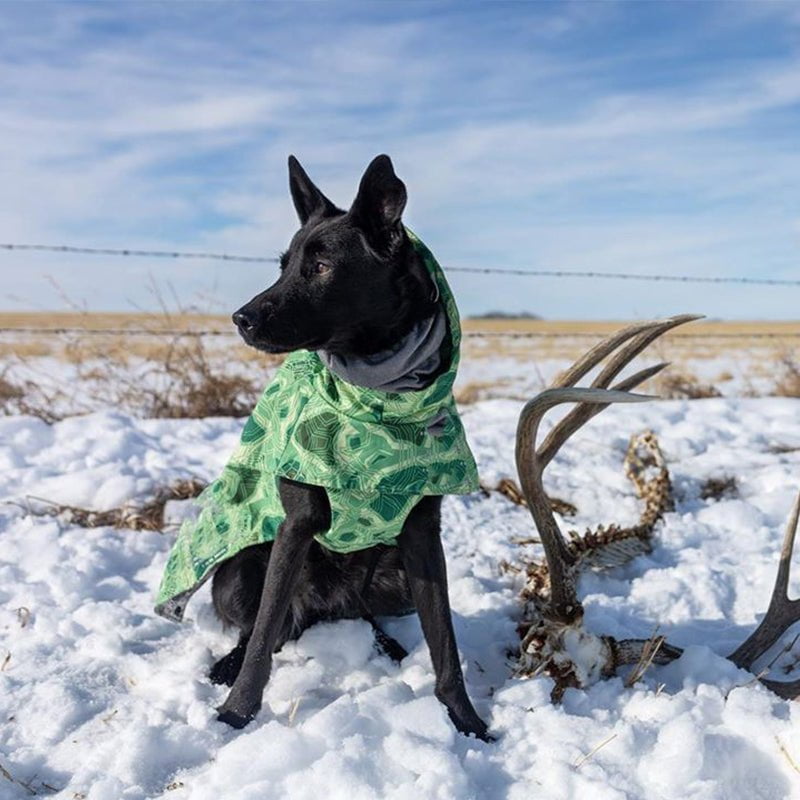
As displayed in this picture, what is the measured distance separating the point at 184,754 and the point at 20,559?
1858 mm

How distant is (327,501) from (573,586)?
2.99 ft

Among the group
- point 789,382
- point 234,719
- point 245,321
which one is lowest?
point 234,719

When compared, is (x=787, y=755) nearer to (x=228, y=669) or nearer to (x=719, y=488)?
(x=228, y=669)

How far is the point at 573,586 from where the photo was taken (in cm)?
325

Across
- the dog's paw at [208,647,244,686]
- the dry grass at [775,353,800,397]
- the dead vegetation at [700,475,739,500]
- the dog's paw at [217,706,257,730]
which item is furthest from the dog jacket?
the dry grass at [775,353,800,397]

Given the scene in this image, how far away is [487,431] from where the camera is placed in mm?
6020

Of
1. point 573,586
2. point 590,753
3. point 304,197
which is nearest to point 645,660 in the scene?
point 573,586

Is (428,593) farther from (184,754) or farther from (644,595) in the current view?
(644,595)

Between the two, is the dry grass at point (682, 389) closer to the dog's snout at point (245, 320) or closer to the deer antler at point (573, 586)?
the deer antler at point (573, 586)

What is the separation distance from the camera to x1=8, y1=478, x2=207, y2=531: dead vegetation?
4652 mm

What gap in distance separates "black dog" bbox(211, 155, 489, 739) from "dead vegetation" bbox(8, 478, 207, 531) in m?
1.39

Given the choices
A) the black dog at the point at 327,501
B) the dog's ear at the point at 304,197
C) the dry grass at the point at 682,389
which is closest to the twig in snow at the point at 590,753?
the black dog at the point at 327,501

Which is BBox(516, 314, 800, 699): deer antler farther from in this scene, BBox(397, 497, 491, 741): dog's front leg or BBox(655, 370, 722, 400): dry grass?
BBox(655, 370, 722, 400): dry grass

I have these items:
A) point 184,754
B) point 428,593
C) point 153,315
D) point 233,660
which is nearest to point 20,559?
point 233,660
